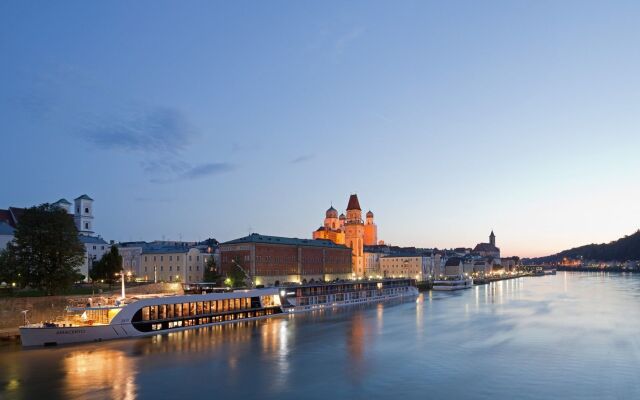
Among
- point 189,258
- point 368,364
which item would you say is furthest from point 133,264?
point 368,364

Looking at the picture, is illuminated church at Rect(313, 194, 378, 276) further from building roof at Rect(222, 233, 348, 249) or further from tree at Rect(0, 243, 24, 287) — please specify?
tree at Rect(0, 243, 24, 287)

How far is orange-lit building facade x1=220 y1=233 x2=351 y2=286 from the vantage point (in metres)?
91.0

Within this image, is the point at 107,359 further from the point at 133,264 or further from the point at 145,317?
the point at 133,264

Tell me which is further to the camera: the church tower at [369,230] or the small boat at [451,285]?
the church tower at [369,230]

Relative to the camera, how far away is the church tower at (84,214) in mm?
97000

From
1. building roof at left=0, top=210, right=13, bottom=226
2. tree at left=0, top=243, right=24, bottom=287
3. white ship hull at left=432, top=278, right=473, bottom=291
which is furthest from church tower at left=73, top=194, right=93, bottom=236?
white ship hull at left=432, top=278, right=473, bottom=291

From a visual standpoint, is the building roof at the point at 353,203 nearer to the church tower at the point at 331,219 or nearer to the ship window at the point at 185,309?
the church tower at the point at 331,219

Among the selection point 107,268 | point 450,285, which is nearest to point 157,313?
point 107,268

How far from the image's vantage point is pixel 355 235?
144m

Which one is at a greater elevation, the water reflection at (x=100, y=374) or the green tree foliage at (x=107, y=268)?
the green tree foliage at (x=107, y=268)

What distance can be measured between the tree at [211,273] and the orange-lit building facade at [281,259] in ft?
10.6

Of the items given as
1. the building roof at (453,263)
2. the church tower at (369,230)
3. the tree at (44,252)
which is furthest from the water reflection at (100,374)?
the building roof at (453,263)

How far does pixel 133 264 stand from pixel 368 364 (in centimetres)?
6837

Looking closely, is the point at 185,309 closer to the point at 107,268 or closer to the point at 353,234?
the point at 107,268
